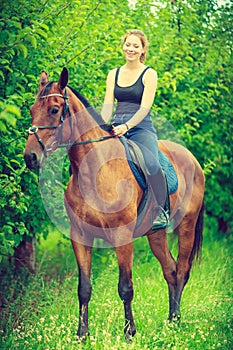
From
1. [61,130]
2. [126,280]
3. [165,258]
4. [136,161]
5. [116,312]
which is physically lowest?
[116,312]

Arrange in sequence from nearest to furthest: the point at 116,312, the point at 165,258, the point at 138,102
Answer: the point at 116,312 < the point at 138,102 < the point at 165,258

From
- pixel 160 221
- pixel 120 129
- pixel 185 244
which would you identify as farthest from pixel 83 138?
pixel 185 244

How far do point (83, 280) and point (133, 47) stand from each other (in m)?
Answer: 2.41

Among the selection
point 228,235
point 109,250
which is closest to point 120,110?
point 109,250

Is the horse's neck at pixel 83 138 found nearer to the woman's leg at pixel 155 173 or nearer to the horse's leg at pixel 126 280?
the woman's leg at pixel 155 173

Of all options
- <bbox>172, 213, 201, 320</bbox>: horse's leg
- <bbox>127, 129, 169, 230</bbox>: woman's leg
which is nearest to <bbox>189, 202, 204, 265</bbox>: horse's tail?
<bbox>172, 213, 201, 320</bbox>: horse's leg

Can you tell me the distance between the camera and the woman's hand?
Answer: 5.54 m

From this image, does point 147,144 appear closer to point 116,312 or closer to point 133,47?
point 133,47

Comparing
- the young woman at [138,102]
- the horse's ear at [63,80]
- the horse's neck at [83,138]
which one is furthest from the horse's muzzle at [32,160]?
the young woman at [138,102]

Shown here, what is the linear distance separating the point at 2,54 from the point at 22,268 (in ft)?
11.5

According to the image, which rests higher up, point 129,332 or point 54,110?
point 54,110

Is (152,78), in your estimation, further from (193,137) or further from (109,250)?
(109,250)

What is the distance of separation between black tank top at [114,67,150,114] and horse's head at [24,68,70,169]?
3.00ft

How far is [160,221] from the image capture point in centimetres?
605
